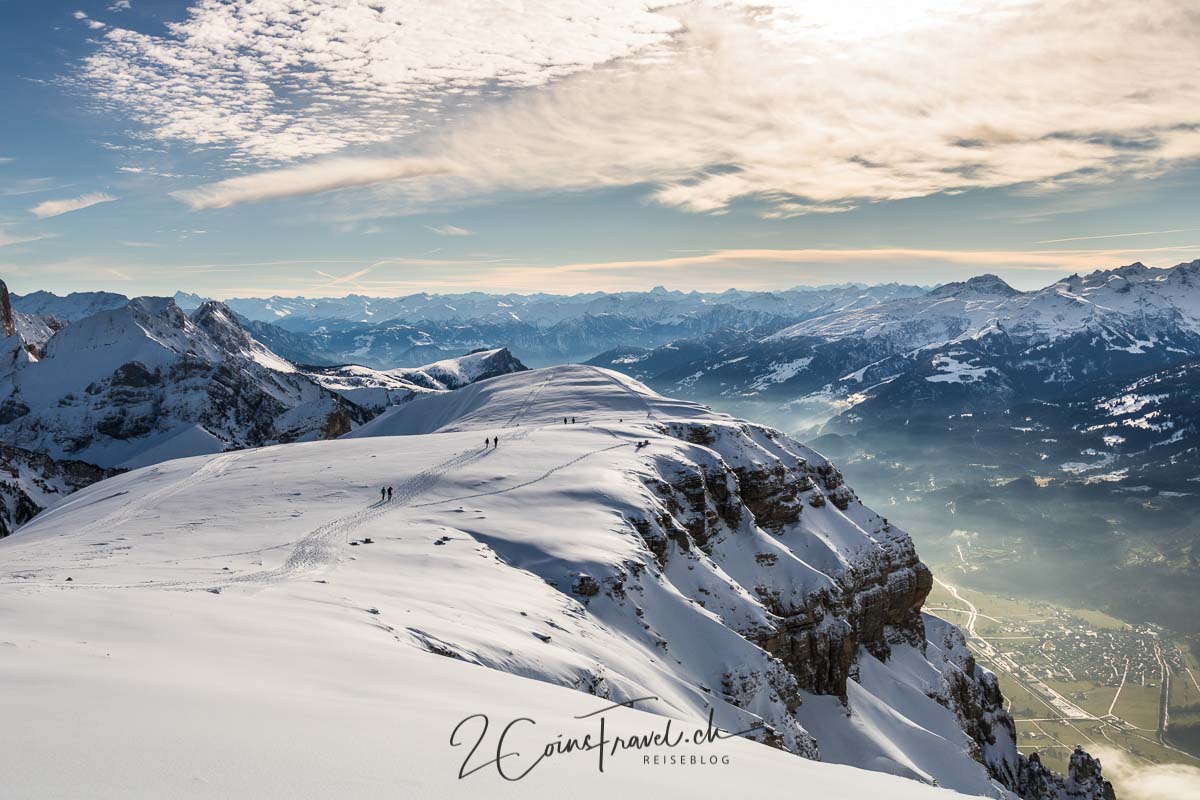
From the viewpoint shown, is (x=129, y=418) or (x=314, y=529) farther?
(x=129, y=418)

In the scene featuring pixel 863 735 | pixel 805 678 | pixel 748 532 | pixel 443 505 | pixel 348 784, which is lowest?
pixel 863 735

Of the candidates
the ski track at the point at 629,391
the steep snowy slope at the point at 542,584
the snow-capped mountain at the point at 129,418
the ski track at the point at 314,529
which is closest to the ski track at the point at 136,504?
the ski track at the point at 314,529

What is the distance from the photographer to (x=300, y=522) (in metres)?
46.2

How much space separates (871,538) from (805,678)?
31251 millimetres

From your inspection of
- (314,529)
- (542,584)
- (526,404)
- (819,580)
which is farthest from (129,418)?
(542,584)

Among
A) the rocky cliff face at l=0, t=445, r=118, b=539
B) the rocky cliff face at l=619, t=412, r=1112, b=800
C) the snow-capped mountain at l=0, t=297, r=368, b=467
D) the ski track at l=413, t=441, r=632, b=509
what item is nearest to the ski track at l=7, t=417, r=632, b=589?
the ski track at l=413, t=441, r=632, b=509

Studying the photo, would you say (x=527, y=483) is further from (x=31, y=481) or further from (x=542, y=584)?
(x=31, y=481)

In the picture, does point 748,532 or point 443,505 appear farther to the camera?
point 748,532

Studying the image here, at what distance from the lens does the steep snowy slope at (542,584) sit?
732 inches

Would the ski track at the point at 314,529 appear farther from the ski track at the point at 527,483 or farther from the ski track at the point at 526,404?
the ski track at the point at 526,404

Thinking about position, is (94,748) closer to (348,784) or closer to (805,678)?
(348,784)

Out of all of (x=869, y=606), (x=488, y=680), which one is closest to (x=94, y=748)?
(x=488, y=680)

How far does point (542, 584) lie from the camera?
130 feet

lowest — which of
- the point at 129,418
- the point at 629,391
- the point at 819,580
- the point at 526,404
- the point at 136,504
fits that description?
the point at 819,580
